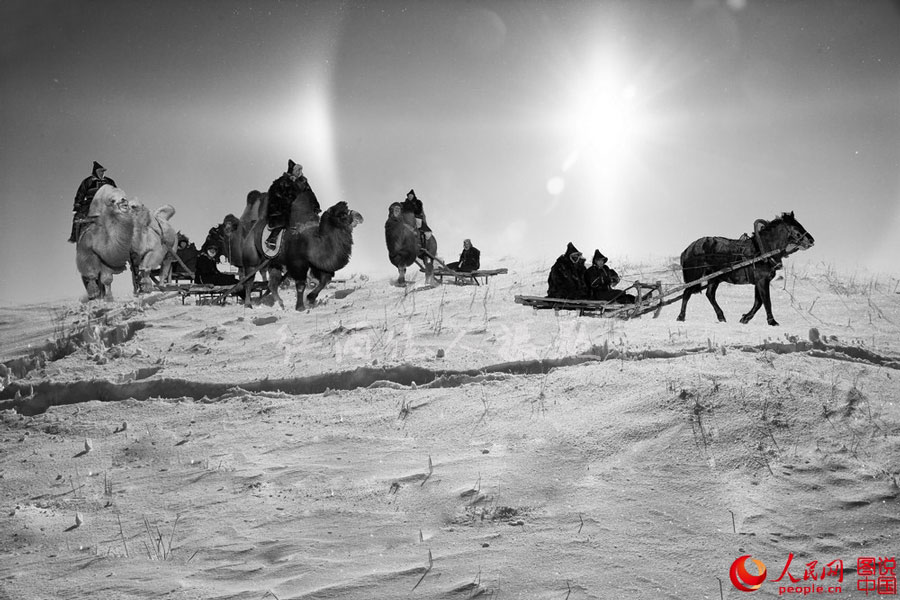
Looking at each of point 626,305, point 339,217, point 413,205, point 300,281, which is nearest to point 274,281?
point 300,281

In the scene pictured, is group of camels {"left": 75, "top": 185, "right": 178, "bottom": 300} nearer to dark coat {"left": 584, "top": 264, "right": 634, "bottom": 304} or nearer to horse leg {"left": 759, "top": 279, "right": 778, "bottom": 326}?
dark coat {"left": 584, "top": 264, "right": 634, "bottom": 304}

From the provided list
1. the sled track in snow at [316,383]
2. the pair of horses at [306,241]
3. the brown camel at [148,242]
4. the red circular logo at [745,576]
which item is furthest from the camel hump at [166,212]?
the red circular logo at [745,576]

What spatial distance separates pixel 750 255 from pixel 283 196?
8.68m

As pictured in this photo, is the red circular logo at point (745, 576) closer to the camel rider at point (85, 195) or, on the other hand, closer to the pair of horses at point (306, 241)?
the pair of horses at point (306, 241)

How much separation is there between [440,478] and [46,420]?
4388 millimetres

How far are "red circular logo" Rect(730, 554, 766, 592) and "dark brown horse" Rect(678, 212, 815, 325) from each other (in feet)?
26.0

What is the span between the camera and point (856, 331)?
9.85 meters

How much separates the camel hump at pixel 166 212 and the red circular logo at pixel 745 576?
1657cm

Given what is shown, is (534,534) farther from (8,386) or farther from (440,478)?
(8,386)

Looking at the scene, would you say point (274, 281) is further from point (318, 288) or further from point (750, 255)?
point (750, 255)

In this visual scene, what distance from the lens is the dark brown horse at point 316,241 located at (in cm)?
1301

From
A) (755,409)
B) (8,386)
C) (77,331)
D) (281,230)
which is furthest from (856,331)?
(77,331)

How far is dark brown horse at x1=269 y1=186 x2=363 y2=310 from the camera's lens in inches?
512

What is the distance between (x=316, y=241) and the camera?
42.7 feet
